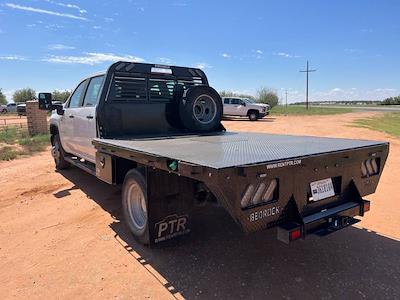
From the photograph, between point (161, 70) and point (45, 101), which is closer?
point (161, 70)

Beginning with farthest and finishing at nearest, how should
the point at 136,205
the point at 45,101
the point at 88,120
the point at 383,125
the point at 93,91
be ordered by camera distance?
the point at 383,125, the point at 45,101, the point at 93,91, the point at 88,120, the point at 136,205

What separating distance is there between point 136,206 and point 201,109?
88.3 inches

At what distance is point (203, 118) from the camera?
19.5 ft

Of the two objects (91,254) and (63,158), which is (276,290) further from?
(63,158)

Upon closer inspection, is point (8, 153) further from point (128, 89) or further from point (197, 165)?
point (197, 165)

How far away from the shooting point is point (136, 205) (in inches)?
170

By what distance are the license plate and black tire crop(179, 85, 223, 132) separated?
270 cm

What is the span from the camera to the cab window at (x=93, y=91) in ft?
18.9

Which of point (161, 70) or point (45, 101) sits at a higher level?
point (161, 70)

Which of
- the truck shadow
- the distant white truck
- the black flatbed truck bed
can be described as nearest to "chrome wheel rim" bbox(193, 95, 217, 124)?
the truck shadow

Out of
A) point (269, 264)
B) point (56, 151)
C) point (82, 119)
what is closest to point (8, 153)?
point (56, 151)

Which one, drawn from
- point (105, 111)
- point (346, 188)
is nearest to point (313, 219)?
point (346, 188)

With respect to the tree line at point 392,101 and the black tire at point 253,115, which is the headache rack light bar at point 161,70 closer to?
the black tire at point 253,115

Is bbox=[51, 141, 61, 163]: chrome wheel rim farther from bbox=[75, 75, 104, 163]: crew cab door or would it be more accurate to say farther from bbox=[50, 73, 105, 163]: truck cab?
bbox=[75, 75, 104, 163]: crew cab door
